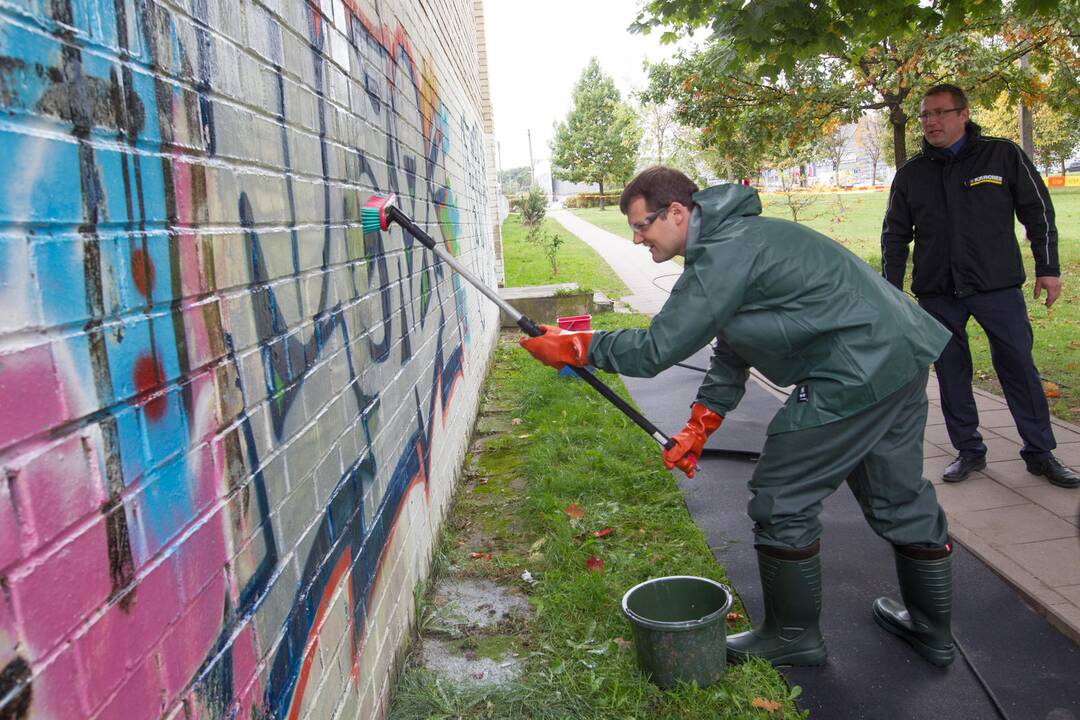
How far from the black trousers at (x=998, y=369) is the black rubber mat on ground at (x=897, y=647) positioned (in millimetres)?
844

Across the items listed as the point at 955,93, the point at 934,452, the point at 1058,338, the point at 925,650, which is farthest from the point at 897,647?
the point at 1058,338

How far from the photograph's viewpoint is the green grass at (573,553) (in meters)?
2.98

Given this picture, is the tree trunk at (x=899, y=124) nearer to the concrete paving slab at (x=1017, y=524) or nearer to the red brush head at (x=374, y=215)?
the concrete paving slab at (x=1017, y=524)

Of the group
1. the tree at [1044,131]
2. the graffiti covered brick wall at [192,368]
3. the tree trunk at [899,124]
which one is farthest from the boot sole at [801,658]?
the tree at [1044,131]

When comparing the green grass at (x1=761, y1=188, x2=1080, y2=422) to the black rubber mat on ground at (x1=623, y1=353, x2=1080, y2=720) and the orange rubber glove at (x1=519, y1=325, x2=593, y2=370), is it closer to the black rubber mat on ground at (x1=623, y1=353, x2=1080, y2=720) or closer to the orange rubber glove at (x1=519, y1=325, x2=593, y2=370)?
the black rubber mat on ground at (x1=623, y1=353, x2=1080, y2=720)

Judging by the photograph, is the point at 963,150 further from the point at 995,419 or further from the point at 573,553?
the point at 573,553

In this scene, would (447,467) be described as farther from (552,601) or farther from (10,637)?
(10,637)

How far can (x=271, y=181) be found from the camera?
80.7 inches

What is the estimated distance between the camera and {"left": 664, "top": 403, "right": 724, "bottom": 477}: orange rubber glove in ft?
11.0

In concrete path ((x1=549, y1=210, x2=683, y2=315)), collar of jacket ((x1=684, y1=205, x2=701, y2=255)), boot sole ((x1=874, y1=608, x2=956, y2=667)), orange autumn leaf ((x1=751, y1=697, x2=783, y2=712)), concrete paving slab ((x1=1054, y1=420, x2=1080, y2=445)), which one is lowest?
orange autumn leaf ((x1=751, y1=697, x2=783, y2=712))

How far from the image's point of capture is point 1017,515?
4.33m

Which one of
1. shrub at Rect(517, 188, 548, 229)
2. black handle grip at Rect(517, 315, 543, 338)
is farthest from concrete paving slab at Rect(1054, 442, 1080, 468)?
shrub at Rect(517, 188, 548, 229)

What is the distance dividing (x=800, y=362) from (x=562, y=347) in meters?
0.87

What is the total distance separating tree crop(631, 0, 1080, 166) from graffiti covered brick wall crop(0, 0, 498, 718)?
141 inches
